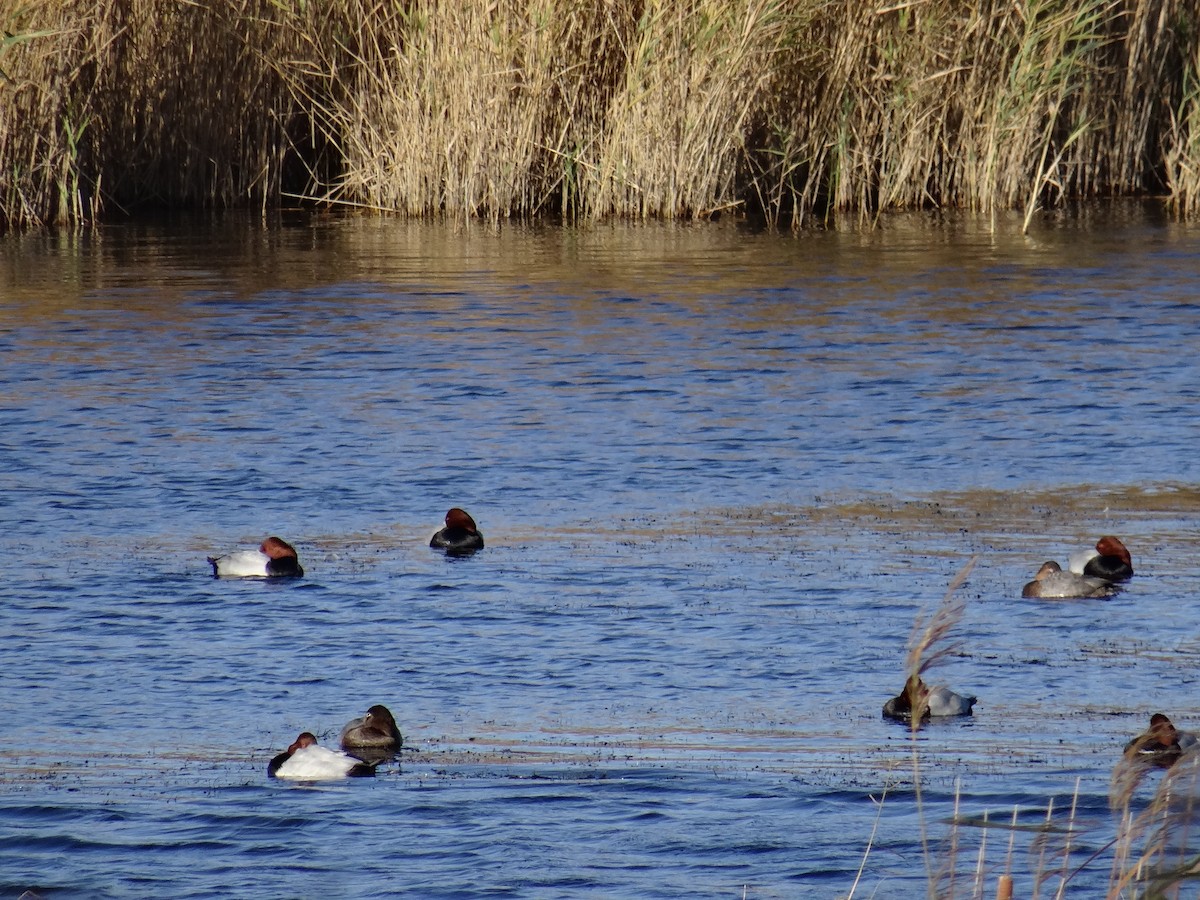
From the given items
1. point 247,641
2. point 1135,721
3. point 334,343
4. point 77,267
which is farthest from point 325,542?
point 77,267

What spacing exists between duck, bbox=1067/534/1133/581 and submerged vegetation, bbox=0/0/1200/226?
32.0ft

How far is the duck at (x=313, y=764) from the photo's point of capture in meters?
5.73

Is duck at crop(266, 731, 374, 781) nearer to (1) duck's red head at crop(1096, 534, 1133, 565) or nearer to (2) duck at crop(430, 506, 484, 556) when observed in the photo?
(2) duck at crop(430, 506, 484, 556)

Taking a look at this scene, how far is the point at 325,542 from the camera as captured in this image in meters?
8.81

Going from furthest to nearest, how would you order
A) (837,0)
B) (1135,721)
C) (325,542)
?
1. (837,0)
2. (325,542)
3. (1135,721)

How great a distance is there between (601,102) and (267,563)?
10.4 meters

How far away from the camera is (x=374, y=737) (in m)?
5.98

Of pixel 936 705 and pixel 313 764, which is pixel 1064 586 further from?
pixel 313 764

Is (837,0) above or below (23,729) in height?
above

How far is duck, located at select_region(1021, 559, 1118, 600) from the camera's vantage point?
7.49 m

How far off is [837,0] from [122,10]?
6.65 metres

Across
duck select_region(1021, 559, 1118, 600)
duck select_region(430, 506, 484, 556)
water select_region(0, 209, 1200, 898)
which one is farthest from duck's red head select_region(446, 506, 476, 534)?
duck select_region(1021, 559, 1118, 600)

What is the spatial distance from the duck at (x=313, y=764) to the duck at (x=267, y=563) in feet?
7.39

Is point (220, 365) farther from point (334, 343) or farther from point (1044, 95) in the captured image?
point (1044, 95)
